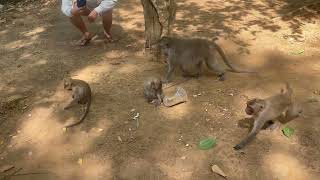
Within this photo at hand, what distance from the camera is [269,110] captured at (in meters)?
5.21

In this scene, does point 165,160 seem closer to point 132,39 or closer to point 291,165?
point 291,165

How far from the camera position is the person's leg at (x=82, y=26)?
7.70 m

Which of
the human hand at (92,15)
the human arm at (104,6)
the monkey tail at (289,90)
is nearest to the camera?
the monkey tail at (289,90)

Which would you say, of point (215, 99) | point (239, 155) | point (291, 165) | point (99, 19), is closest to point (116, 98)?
point (215, 99)

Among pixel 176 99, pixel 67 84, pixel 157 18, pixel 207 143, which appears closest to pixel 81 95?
pixel 67 84

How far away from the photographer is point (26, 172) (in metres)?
5.01

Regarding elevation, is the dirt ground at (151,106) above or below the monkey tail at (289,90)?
below

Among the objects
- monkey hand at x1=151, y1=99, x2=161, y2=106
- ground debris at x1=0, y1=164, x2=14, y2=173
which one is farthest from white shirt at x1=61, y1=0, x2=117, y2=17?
ground debris at x1=0, y1=164, x2=14, y2=173

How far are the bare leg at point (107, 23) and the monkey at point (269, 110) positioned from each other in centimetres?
344

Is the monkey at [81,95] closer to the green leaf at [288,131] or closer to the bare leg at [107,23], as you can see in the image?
the bare leg at [107,23]

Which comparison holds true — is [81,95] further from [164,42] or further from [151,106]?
[164,42]

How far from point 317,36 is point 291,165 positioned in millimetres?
3580

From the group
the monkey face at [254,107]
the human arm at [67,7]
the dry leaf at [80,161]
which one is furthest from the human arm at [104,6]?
the monkey face at [254,107]

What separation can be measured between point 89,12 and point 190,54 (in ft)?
7.82
